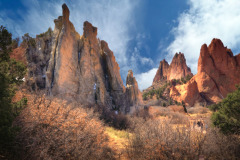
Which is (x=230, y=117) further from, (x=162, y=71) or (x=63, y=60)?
(x=162, y=71)

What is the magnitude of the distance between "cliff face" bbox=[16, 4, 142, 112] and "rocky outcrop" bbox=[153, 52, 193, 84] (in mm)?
80250

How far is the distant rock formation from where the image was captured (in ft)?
143

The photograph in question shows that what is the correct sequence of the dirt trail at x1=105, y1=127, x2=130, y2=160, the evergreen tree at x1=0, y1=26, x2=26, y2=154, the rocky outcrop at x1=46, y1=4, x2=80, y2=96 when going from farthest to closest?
the rocky outcrop at x1=46, y1=4, x2=80, y2=96 → the dirt trail at x1=105, y1=127, x2=130, y2=160 → the evergreen tree at x1=0, y1=26, x2=26, y2=154

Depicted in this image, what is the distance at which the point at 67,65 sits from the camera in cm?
1535

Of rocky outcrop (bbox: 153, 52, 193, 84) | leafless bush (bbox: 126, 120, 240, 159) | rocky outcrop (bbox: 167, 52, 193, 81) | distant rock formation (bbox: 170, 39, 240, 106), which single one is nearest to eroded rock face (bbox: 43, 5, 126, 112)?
leafless bush (bbox: 126, 120, 240, 159)

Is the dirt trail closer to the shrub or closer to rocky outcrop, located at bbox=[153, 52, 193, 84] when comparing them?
the shrub

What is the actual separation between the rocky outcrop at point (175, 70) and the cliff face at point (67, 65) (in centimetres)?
8025

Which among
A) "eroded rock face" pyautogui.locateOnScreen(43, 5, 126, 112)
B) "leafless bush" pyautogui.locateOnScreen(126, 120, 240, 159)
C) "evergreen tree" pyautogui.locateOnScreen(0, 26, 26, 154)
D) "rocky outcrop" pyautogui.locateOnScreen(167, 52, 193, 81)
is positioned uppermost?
"rocky outcrop" pyautogui.locateOnScreen(167, 52, 193, 81)

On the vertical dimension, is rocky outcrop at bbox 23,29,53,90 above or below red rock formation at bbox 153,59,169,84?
below

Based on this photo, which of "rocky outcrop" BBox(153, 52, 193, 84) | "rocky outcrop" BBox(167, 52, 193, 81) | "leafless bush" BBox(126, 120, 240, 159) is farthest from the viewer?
"rocky outcrop" BBox(153, 52, 193, 84)

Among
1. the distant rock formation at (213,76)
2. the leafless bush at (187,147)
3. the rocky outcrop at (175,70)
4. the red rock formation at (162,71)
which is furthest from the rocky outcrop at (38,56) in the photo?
the red rock formation at (162,71)

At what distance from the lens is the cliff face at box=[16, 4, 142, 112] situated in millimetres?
14016

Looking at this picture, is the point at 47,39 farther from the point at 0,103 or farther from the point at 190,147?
the point at 190,147

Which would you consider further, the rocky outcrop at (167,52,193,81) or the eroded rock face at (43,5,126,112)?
the rocky outcrop at (167,52,193,81)
